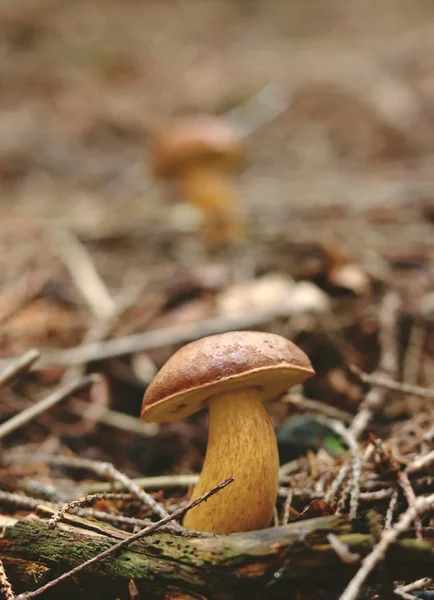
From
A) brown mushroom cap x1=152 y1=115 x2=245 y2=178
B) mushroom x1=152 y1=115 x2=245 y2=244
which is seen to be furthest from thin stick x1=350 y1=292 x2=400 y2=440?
brown mushroom cap x1=152 y1=115 x2=245 y2=178

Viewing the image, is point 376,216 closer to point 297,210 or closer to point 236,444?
point 297,210

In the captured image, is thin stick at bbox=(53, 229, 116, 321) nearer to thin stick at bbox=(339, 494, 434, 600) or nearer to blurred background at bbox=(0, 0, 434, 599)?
blurred background at bbox=(0, 0, 434, 599)

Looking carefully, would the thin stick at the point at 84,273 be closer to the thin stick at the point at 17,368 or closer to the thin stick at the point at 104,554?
the thin stick at the point at 17,368

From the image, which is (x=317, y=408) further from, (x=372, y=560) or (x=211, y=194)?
(x=211, y=194)

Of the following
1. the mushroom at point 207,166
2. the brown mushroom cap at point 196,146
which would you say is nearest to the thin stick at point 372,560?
the mushroom at point 207,166

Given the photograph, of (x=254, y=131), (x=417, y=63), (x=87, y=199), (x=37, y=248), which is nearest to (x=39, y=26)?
(x=254, y=131)

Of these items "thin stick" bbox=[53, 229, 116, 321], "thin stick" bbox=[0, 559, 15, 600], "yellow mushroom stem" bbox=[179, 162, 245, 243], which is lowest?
"thin stick" bbox=[0, 559, 15, 600]
